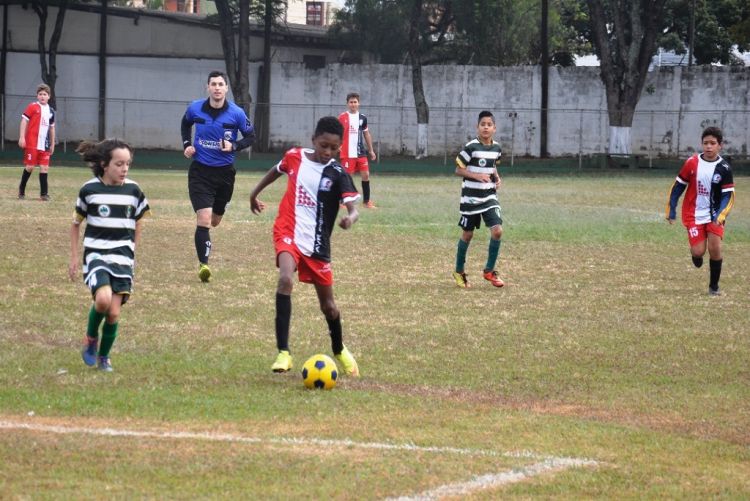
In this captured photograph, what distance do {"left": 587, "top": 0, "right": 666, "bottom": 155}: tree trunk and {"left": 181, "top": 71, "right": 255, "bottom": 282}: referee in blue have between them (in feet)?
100

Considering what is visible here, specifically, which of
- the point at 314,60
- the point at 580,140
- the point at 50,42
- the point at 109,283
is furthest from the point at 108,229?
the point at 314,60

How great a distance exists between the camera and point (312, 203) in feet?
29.0

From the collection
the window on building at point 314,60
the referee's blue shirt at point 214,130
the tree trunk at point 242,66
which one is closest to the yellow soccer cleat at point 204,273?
the referee's blue shirt at point 214,130

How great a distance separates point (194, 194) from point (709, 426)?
7.91 meters

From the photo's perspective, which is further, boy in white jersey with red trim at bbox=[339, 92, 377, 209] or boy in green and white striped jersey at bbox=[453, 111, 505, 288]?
boy in white jersey with red trim at bbox=[339, 92, 377, 209]

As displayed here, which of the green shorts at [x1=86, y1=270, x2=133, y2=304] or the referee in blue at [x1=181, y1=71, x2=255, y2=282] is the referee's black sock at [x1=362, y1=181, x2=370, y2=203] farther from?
the green shorts at [x1=86, y1=270, x2=133, y2=304]

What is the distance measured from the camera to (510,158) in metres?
47.8

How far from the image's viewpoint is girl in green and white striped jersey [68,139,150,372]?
8.51 m

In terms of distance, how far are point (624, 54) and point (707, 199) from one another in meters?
30.5

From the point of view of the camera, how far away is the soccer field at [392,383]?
20.5ft

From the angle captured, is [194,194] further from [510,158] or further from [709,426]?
[510,158]

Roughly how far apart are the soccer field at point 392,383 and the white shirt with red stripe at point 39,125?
7246 millimetres

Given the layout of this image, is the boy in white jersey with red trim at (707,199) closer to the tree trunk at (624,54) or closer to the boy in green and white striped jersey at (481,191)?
the boy in green and white striped jersey at (481,191)

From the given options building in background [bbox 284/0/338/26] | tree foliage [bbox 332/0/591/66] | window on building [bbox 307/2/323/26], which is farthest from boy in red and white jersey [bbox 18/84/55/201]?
window on building [bbox 307/2/323/26]
